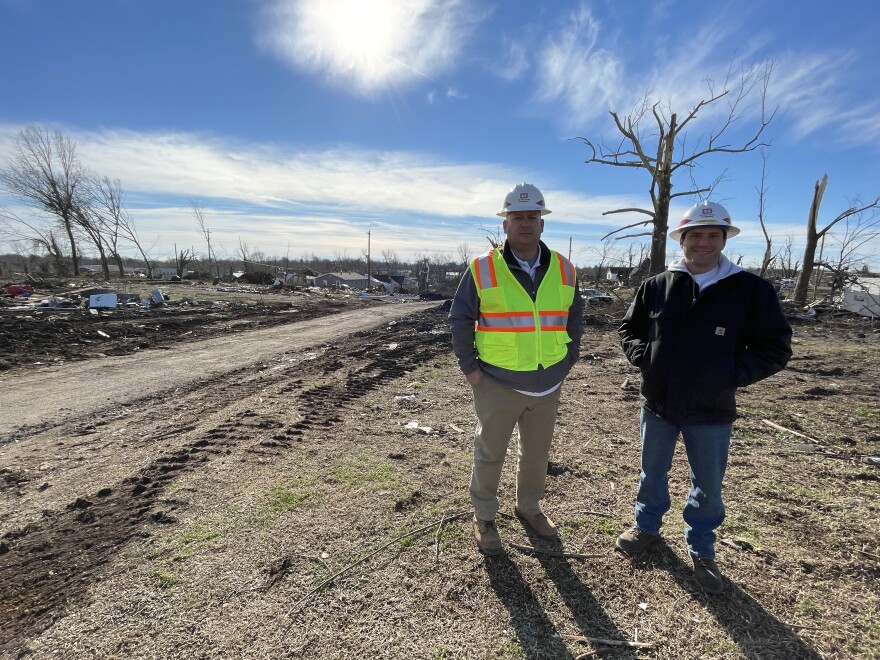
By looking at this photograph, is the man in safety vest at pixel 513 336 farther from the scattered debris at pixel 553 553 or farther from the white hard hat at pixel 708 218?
the white hard hat at pixel 708 218

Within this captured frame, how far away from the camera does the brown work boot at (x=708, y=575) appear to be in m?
2.32

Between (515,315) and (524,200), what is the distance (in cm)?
70

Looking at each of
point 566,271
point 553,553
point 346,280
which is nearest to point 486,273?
point 566,271

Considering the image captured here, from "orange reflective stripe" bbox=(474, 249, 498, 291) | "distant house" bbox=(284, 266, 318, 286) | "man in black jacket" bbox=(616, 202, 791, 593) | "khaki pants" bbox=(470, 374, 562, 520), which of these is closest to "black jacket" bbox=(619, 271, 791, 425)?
"man in black jacket" bbox=(616, 202, 791, 593)

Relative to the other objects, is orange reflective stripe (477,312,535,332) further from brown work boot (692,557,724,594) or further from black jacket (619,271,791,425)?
brown work boot (692,557,724,594)

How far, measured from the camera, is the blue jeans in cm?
230

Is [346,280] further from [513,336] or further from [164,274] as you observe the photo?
[513,336]

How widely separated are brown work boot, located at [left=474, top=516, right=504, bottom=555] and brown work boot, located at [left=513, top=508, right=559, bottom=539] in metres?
0.27

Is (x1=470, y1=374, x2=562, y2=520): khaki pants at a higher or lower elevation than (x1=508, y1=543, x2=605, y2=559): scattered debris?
higher

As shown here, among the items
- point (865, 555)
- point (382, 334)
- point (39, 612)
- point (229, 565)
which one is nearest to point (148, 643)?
point (229, 565)

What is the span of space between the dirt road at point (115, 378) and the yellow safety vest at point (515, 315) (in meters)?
5.40

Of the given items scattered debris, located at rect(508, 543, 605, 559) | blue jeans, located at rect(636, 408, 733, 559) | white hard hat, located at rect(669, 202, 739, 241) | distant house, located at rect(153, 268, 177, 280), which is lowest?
scattered debris, located at rect(508, 543, 605, 559)

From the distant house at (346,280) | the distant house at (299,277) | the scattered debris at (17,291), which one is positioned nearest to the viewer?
the scattered debris at (17,291)

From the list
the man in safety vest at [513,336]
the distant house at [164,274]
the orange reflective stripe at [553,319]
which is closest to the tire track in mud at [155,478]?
the man in safety vest at [513,336]
